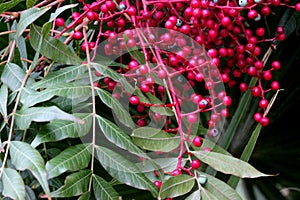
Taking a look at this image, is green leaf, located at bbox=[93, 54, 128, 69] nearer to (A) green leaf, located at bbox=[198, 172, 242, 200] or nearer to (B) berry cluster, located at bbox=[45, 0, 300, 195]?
(B) berry cluster, located at bbox=[45, 0, 300, 195]

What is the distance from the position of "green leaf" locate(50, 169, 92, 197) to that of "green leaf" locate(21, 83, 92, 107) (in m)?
0.08

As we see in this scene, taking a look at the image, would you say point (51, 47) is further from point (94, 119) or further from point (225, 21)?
point (225, 21)

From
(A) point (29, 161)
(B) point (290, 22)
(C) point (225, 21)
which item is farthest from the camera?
(B) point (290, 22)

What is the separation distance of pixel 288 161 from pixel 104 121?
537 millimetres

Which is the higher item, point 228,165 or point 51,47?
point 51,47

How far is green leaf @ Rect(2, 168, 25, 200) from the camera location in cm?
42

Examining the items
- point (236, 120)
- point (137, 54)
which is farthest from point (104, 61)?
point (236, 120)

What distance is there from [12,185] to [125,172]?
0.34ft

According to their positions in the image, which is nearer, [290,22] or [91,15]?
[91,15]

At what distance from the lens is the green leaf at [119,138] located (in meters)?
0.47

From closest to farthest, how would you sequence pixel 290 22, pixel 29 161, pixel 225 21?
pixel 29 161, pixel 225 21, pixel 290 22

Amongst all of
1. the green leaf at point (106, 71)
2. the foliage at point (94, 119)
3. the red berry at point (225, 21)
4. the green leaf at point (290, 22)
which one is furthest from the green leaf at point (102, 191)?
the green leaf at point (290, 22)

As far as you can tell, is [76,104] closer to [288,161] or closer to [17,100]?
[17,100]

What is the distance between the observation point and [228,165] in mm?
484
